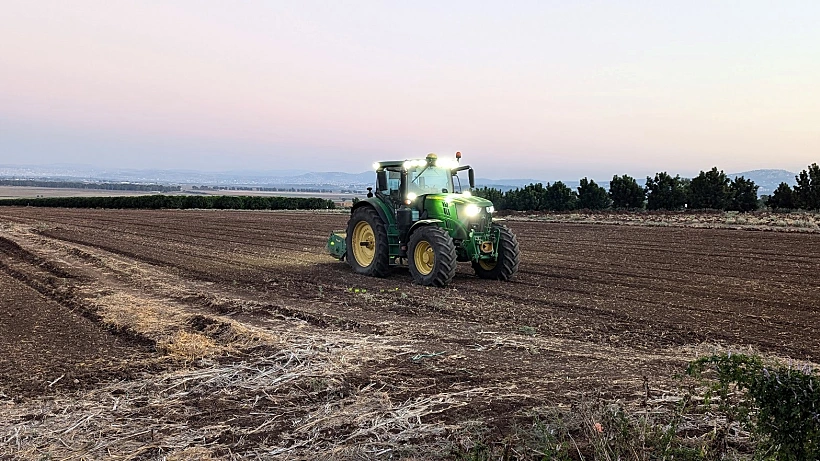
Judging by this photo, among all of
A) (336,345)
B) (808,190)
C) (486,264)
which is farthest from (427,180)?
(808,190)

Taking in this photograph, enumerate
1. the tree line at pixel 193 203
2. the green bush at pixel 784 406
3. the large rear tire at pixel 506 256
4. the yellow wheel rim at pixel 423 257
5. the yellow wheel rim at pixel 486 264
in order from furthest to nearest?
the tree line at pixel 193 203 → the yellow wheel rim at pixel 486 264 → the large rear tire at pixel 506 256 → the yellow wheel rim at pixel 423 257 → the green bush at pixel 784 406

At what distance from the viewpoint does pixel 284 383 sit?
5.92 m

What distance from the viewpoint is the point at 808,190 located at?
135ft

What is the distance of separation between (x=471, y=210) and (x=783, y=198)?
39.6 metres

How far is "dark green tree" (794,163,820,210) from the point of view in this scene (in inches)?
1602

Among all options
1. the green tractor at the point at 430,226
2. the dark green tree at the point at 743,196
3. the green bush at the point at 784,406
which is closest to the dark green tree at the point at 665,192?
the dark green tree at the point at 743,196

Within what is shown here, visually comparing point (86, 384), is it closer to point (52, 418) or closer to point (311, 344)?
point (52, 418)

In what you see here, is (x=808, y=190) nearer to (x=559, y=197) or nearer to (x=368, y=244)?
(x=559, y=197)

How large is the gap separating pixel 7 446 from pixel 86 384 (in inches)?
53.0

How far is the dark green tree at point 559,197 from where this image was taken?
50625mm

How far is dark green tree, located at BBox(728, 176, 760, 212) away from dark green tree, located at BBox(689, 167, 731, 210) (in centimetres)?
49

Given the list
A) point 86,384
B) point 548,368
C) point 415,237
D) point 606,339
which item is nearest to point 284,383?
point 86,384

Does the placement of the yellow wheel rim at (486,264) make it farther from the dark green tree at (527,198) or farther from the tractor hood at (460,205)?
the dark green tree at (527,198)

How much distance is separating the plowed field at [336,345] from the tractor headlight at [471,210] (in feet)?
4.48
